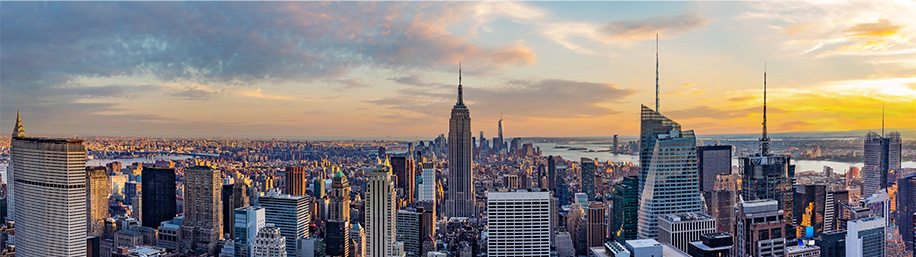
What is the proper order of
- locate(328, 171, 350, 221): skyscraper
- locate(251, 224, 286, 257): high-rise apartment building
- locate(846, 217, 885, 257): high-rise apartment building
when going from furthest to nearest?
locate(328, 171, 350, 221): skyscraper
locate(251, 224, 286, 257): high-rise apartment building
locate(846, 217, 885, 257): high-rise apartment building

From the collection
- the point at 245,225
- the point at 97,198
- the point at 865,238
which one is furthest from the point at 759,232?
the point at 97,198

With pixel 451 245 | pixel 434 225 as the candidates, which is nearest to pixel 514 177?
pixel 434 225

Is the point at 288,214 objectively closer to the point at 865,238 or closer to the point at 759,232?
the point at 759,232

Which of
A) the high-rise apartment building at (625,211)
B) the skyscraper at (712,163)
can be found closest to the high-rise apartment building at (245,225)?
the high-rise apartment building at (625,211)

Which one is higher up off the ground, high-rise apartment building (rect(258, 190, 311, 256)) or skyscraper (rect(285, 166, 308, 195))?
skyscraper (rect(285, 166, 308, 195))

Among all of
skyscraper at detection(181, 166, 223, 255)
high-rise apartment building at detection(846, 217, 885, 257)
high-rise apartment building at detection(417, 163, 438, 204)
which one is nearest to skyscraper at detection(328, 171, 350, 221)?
skyscraper at detection(181, 166, 223, 255)

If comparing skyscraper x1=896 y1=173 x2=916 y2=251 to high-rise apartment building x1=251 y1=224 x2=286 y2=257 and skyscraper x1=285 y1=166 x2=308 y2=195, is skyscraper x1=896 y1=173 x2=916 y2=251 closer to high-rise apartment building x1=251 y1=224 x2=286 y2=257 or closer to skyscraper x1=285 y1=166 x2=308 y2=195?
high-rise apartment building x1=251 y1=224 x2=286 y2=257
